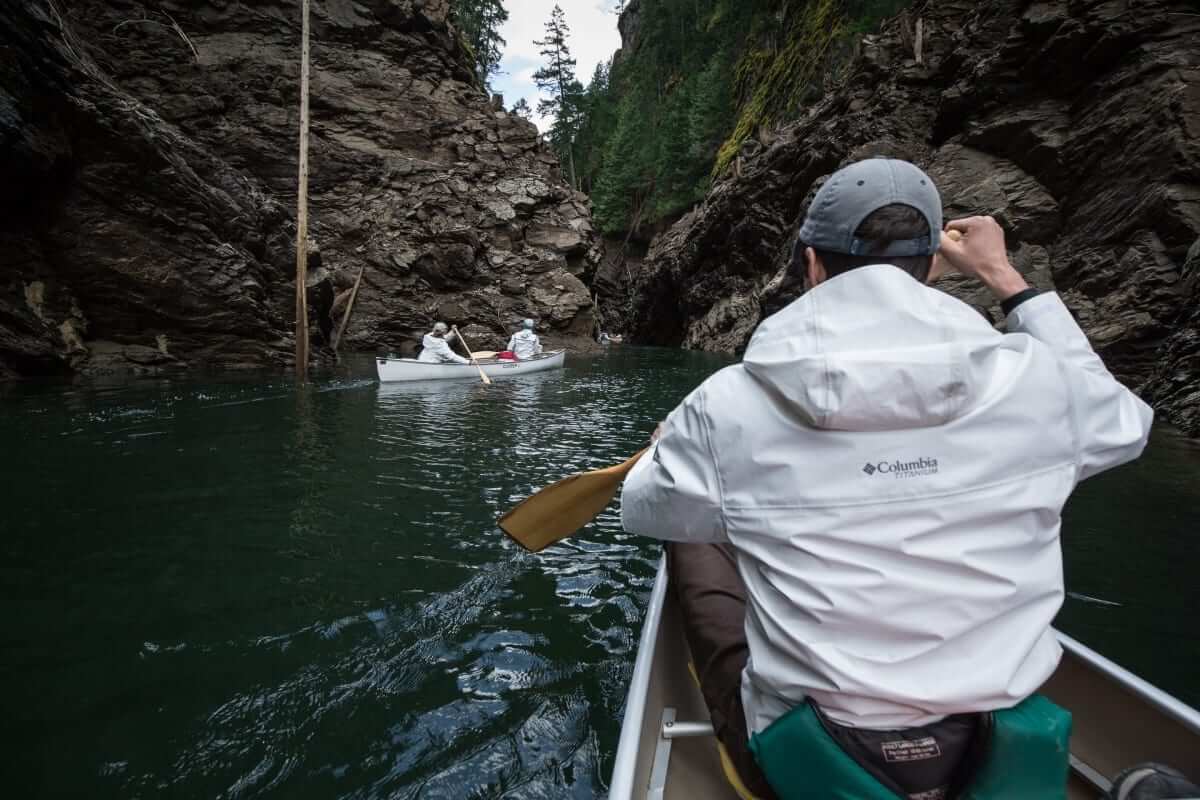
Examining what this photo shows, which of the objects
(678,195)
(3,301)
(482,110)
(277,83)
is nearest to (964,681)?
(3,301)

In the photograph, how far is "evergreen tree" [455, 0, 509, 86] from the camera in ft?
134

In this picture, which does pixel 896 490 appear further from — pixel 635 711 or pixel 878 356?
pixel 635 711

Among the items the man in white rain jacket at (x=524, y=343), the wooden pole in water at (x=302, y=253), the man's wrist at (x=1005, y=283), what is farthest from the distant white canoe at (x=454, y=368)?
the man's wrist at (x=1005, y=283)

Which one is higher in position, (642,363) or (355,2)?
(355,2)

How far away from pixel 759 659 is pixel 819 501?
399mm

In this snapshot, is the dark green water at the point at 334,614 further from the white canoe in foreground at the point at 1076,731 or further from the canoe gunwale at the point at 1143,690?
the canoe gunwale at the point at 1143,690

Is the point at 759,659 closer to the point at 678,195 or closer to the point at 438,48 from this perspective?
the point at 438,48

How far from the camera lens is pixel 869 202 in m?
1.36

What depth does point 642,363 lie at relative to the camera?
823 inches

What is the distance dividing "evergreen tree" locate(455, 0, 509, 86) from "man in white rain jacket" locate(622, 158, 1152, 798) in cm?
4616

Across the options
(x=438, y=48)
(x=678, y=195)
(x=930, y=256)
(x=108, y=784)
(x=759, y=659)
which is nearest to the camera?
(x=759, y=659)

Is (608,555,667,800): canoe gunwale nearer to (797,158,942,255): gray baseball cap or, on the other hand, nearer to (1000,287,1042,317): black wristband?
(797,158,942,255): gray baseball cap

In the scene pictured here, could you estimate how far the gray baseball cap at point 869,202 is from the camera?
1354mm

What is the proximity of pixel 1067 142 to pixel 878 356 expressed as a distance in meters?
17.9
